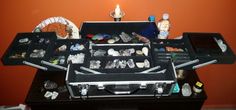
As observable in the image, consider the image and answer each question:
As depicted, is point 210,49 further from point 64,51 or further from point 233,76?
point 64,51

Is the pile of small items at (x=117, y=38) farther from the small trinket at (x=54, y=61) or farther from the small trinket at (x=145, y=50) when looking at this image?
the small trinket at (x=54, y=61)

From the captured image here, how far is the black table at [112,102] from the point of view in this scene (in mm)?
1432

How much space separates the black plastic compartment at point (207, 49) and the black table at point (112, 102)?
0.69 ft

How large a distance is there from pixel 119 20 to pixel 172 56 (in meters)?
0.51

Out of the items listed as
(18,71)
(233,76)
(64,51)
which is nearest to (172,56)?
(64,51)

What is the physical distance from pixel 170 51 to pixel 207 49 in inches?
10.0

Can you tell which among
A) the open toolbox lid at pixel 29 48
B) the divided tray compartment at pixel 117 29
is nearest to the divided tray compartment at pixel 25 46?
the open toolbox lid at pixel 29 48

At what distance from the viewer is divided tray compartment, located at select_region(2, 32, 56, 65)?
1.49 metres

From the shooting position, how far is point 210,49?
5.13 feet

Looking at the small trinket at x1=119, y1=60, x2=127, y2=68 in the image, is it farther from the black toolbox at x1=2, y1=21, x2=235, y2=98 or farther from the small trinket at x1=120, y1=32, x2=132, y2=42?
the small trinket at x1=120, y1=32, x2=132, y2=42

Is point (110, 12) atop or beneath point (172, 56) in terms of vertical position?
atop

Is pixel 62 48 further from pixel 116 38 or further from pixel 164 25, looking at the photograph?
pixel 164 25

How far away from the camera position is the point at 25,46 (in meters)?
1.64

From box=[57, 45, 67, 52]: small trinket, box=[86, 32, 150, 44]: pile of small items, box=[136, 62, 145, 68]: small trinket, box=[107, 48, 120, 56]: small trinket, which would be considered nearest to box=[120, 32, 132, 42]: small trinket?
box=[86, 32, 150, 44]: pile of small items
